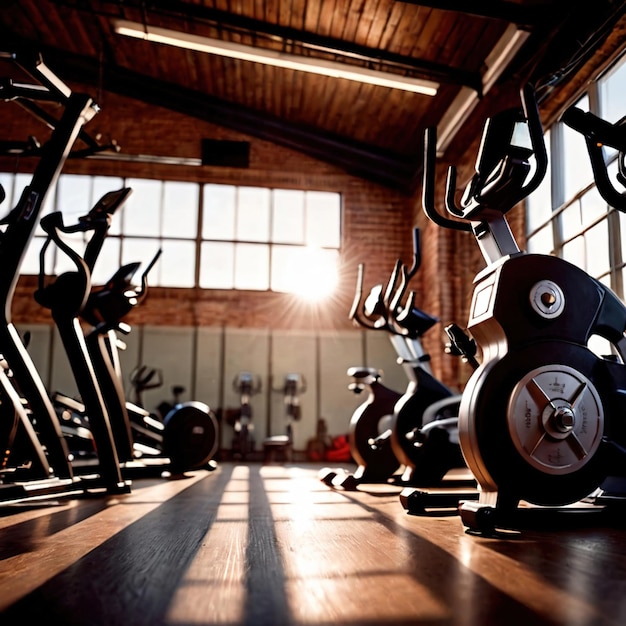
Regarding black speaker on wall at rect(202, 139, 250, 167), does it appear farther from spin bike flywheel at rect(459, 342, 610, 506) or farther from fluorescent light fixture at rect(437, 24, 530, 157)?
spin bike flywheel at rect(459, 342, 610, 506)

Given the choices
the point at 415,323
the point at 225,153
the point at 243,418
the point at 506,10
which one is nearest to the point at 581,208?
the point at 506,10

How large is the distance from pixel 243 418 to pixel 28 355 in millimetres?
5122

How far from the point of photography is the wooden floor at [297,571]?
1.09 m

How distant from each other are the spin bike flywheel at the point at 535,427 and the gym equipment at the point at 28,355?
5.98ft

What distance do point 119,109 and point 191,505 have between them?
762cm

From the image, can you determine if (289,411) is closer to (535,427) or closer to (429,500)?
(429,500)

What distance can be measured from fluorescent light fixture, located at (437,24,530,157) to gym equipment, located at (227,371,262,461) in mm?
3816

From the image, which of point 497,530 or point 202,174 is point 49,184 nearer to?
point 497,530

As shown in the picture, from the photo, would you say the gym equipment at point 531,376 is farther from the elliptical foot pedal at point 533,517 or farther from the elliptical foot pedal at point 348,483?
the elliptical foot pedal at point 348,483

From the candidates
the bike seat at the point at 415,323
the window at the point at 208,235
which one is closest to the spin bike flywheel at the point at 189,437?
the bike seat at the point at 415,323

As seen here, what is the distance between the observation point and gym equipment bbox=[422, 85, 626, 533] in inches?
78.0

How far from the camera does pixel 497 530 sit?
201cm

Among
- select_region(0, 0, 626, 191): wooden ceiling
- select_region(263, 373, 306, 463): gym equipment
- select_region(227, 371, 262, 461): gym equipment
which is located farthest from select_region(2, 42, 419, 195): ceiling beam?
select_region(227, 371, 262, 461): gym equipment

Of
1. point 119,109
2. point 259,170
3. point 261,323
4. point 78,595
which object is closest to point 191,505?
point 78,595
